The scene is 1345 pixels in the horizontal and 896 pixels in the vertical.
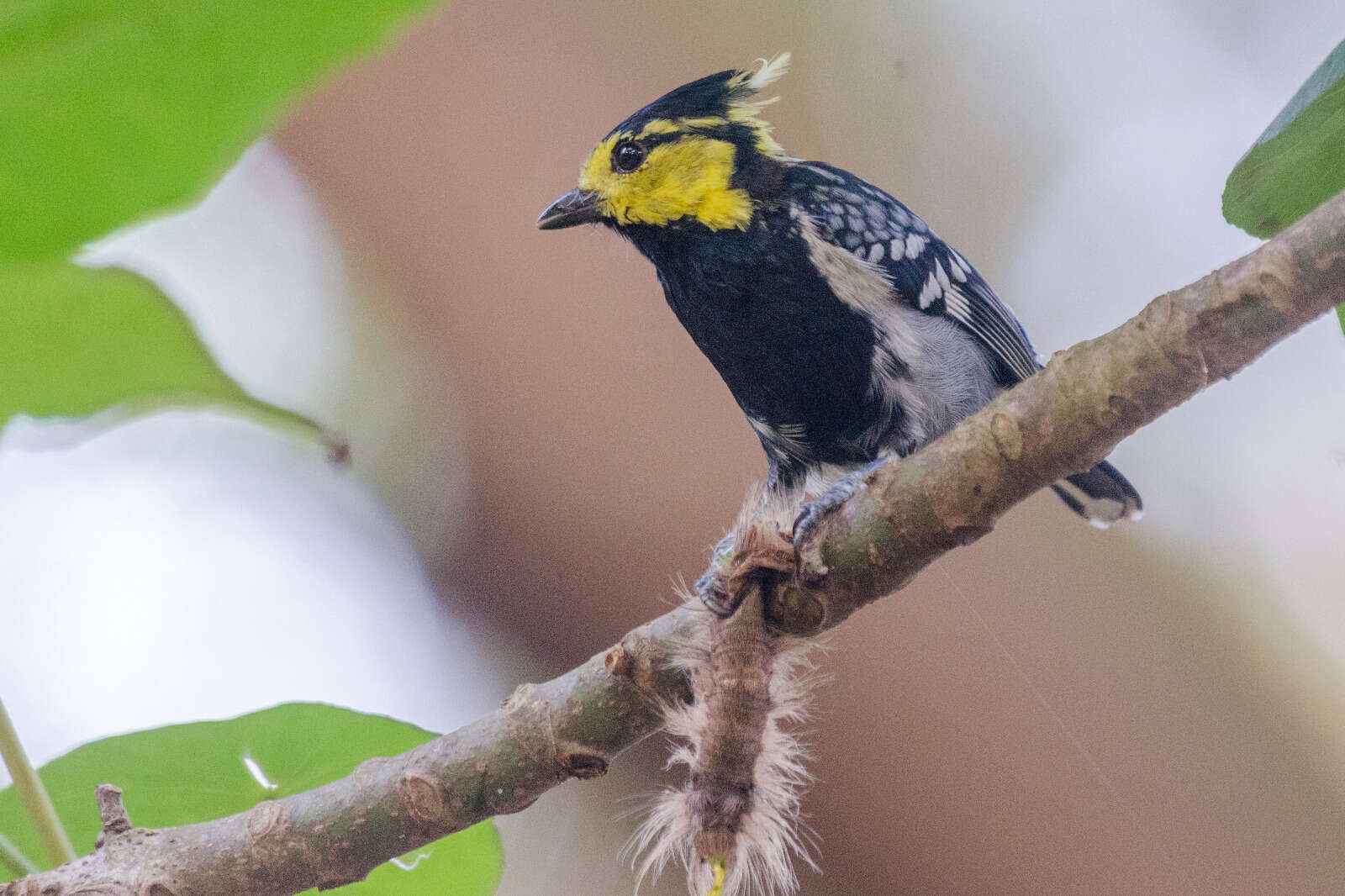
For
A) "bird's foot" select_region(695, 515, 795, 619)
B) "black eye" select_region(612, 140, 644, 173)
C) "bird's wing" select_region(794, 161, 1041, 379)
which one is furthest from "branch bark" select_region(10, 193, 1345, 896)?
"black eye" select_region(612, 140, 644, 173)

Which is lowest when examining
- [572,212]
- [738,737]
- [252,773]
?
[738,737]

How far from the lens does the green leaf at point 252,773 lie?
651 mm

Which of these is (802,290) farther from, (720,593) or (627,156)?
(720,593)

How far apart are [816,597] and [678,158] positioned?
19.0 inches

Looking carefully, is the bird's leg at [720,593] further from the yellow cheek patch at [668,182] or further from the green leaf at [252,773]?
the yellow cheek patch at [668,182]

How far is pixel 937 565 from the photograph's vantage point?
2.90 feet

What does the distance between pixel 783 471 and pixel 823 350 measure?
167 mm

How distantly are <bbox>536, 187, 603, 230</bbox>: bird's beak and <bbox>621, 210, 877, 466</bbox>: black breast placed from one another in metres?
0.09

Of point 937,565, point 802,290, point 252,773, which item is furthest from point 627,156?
point 252,773

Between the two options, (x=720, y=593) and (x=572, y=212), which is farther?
(x=572, y=212)

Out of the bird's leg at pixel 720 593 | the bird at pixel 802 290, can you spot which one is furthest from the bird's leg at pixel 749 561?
the bird at pixel 802 290

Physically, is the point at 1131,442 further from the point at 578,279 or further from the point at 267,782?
the point at 267,782

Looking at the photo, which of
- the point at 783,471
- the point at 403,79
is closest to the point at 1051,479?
the point at 783,471

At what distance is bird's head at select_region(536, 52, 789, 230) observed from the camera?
2.65 feet
